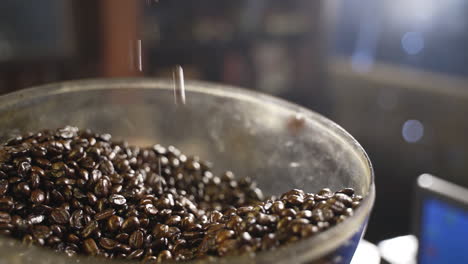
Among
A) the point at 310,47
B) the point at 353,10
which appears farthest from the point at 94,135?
the point at 353,10

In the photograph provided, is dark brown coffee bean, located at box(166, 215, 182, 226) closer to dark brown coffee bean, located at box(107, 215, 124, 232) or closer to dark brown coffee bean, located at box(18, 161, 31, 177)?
dark brown coffee bean, located at box(107, 215, 124, 232)

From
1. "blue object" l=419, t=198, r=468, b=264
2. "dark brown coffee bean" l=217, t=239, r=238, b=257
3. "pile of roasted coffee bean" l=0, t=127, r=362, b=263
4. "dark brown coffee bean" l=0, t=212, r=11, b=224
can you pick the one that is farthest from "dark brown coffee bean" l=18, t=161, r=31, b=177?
"blue object" l=419, t=198, r=468, b=264

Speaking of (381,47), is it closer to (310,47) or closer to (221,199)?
(310,47)

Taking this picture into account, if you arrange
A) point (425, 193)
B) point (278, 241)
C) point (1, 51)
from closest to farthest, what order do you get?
point (278, 241), point (425, 193), point (1, 51)

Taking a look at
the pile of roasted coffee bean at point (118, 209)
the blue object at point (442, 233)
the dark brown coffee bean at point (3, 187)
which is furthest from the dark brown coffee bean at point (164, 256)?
the blue object at point (442, 233)

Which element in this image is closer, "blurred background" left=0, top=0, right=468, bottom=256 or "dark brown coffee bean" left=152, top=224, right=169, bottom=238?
"dark brown coffee bean" left=152, top=224, right=169, bottom=238

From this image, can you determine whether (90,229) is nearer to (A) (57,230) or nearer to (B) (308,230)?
(A) (57,230)

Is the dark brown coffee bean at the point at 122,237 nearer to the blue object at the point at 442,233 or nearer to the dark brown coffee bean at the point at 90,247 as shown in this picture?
the dark brown coffee bean at the point at 90,247
